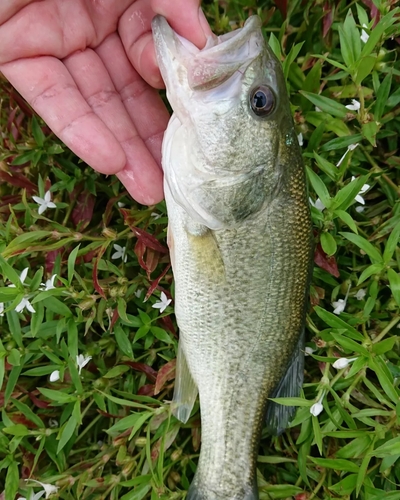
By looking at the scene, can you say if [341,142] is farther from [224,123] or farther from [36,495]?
[36,495]

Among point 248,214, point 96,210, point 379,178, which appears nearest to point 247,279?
point 248,214

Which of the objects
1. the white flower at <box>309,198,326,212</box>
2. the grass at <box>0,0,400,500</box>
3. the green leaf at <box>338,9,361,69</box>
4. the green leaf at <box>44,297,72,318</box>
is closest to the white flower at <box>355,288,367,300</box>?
the grass at <box>0,0,400,500</box>

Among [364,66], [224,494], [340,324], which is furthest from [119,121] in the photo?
[224,494]

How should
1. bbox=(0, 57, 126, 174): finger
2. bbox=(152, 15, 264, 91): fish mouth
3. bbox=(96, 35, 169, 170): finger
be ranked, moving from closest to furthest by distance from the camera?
bbox=(152, 15, 264, 91): fish mouth, bbox=(0, 57, 126, 174): finger, bbox=(96, 35, 169, 170): finger

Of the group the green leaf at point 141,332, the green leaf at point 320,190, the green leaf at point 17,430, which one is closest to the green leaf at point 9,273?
the green leaf at point 141,332

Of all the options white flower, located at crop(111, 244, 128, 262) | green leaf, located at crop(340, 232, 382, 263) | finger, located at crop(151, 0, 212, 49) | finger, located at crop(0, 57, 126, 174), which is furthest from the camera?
white flower, located at crop(111, 244, 128, 262)

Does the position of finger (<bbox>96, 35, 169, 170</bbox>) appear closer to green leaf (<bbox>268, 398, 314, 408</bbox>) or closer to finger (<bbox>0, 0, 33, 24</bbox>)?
finger (<bbox>0, 0, 33, 24</bbox>)

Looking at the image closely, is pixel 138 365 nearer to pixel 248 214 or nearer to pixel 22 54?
pixel 248 214
